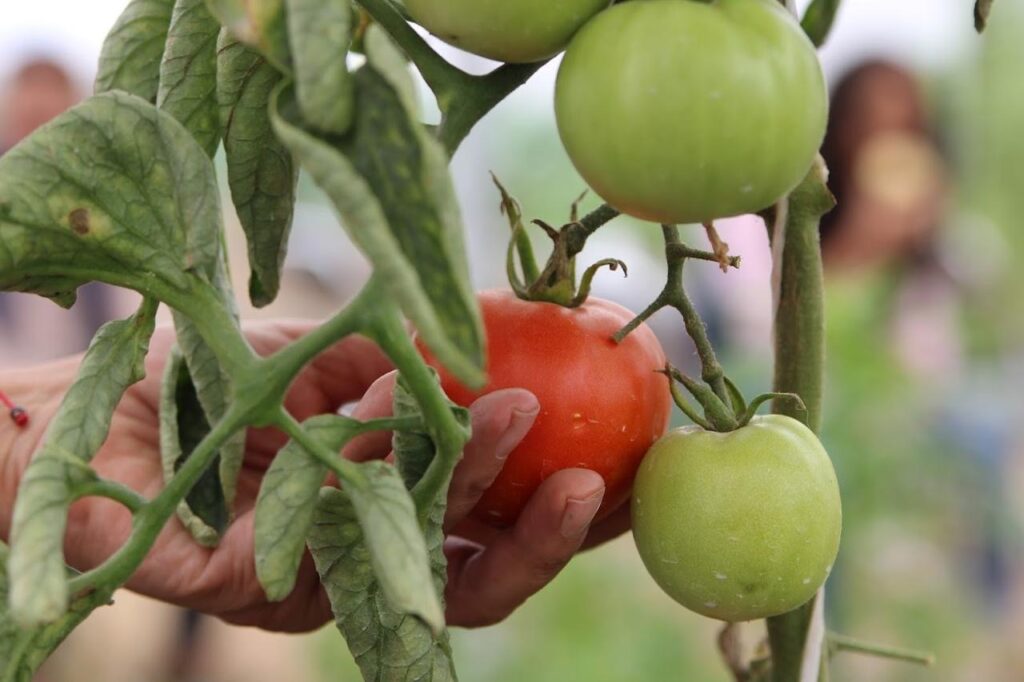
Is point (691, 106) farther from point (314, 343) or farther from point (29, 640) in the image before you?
point (29, 640)

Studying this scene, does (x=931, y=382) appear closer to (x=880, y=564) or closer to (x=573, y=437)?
A: (x=880, y=564)

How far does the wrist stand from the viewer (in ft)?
2.32

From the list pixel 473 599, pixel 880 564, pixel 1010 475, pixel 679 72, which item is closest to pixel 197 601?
pixel 473 599

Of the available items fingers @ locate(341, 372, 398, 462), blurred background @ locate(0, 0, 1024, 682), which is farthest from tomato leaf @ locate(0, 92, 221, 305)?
blurred background @ locate(0, 0, 1024, 682)

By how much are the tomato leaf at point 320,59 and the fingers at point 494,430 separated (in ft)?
0.64

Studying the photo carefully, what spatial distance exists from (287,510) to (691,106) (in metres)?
0.18

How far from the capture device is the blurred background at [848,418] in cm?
210

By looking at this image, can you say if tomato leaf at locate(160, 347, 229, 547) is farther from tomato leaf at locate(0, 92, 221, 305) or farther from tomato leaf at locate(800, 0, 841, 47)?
tomato leaf at locate(800, 0, 841, 47)

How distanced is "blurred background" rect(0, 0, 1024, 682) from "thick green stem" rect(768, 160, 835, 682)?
1427 millimetres

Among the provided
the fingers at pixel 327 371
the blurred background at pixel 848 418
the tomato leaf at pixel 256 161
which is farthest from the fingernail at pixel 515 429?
the blurred background at pixel 848 418

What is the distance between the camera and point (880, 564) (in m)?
2.14

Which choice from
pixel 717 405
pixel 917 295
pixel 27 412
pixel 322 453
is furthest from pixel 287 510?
pixel 917 295

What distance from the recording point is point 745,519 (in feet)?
1.65

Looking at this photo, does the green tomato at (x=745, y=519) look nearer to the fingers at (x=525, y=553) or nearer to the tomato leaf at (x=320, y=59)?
the fingers at (x=525, y=553)
